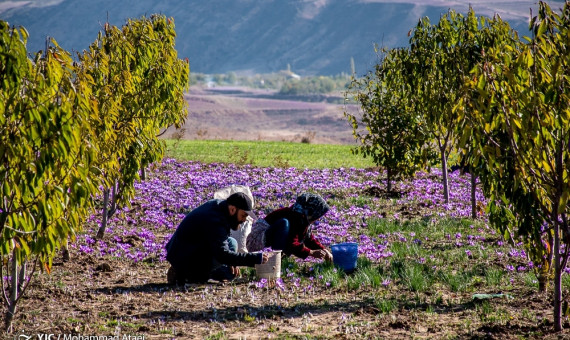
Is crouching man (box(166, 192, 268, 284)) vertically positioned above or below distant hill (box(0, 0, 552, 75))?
below

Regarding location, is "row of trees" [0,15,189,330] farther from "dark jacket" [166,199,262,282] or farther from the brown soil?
"dark jacket" [166,199,262,282]

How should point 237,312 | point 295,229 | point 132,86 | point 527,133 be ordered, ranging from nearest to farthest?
point 527,133 < point 237,312 < point 295,229 < point 132,86

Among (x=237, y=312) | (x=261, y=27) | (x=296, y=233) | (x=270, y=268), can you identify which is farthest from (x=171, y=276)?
(x=261, y=27)

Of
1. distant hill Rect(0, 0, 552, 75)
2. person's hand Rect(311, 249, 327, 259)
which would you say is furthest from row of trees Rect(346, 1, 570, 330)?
distant hill Rect(0, 0, 552, 75)

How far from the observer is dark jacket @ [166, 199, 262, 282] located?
728 centimetres

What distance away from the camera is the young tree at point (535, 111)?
16.9 feet

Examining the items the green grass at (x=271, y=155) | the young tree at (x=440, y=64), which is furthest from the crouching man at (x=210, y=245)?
the green grass at (x=271, y=155)

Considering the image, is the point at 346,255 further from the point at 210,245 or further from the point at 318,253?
the point at 210,245

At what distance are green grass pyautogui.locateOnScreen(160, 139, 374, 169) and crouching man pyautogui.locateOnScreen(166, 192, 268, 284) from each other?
1125 cm

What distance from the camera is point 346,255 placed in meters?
8.10

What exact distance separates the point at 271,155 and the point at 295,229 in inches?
575

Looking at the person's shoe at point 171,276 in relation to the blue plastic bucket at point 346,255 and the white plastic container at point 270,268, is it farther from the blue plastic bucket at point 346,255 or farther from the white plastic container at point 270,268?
the blue plastic bucket at point 346,255

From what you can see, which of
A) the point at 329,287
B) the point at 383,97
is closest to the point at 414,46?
the point at 383,97

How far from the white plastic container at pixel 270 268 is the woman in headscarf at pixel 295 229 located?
1.60 ft
